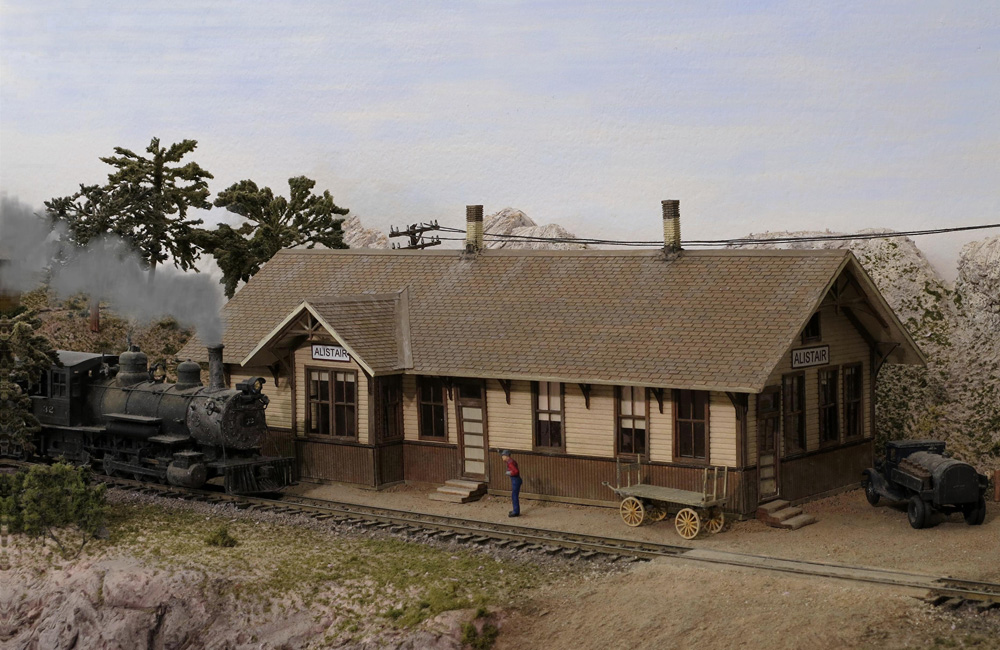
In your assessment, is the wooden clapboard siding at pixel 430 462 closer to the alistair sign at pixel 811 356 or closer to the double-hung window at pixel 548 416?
the double-hung window at pixel 548 416

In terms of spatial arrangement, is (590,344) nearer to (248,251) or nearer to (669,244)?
(669,244)

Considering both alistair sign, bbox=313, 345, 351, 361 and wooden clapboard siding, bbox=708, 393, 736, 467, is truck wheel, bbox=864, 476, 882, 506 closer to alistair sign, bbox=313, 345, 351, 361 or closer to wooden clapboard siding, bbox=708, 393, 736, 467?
wooden clapboard siding, bbox=708, 393, 736, 467

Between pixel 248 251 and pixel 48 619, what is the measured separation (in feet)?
77.3

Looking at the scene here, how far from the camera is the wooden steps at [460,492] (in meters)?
23.6

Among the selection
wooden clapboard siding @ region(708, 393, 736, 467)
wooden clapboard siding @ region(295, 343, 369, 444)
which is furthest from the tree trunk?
wooden clapboard siding @ region(708, 393, 736, 467)

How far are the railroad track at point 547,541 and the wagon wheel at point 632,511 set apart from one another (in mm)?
1198

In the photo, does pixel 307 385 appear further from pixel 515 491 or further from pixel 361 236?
pixel 361 236

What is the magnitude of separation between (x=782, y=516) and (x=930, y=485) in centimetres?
270

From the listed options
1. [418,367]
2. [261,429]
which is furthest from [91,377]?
[418,367]

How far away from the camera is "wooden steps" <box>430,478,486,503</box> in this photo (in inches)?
930

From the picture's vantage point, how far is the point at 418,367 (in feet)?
78.8

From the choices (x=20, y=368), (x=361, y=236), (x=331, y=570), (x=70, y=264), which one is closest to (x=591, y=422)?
(x=331, y=570)

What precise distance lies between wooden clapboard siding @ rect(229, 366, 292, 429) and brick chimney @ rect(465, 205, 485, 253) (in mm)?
5426

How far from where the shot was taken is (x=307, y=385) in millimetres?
25672
